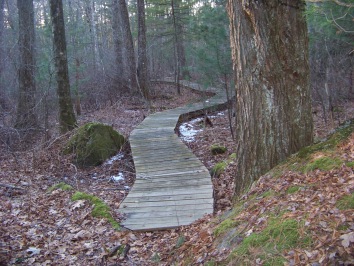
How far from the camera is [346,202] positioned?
3.29 metres

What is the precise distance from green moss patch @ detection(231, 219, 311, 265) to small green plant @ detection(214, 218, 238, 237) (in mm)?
520

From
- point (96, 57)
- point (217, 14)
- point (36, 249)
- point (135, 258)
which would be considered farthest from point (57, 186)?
point (96, 57)

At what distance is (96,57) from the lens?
23.8 metres

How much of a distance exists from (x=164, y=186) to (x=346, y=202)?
4.34 meters

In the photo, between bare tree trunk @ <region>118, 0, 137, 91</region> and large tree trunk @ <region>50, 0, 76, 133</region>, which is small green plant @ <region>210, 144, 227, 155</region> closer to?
large tree trunk @ <region>50, 0, 76, 133</region>

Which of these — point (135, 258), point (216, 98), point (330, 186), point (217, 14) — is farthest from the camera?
point (216, 98)

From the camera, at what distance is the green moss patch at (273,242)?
305cm

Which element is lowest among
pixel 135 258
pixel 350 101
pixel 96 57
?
pixel 135 258

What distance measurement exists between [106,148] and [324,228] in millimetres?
7534

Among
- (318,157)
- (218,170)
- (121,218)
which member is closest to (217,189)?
(218,170)

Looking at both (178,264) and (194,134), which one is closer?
(178,264)

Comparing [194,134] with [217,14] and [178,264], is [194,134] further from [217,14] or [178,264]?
[178,264]

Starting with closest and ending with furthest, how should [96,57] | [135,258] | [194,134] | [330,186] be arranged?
[330,186]
[135,258]
[194,134]
[96,57]

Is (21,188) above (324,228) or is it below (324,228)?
below
